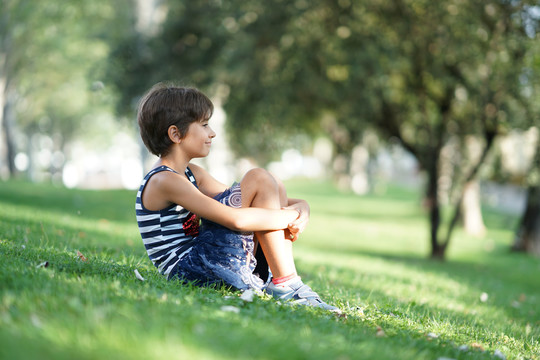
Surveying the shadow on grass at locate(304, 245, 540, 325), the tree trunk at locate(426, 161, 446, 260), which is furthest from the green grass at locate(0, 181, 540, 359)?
the tree trunk at locate(426, 161, 446, 260)

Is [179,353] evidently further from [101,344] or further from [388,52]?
[388,52]

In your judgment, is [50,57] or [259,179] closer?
[259,179]

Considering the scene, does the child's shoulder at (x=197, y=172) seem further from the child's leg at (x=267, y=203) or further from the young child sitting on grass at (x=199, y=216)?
the child's leg at (x=267, y=203)

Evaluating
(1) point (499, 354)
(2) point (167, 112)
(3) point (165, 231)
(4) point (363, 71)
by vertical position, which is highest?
(4) point (363, 71)

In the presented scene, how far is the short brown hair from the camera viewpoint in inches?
148

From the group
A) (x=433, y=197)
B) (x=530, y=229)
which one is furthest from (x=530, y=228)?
(x=433, y=197)

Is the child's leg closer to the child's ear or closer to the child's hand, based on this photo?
the child's hand

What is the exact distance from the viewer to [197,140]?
3.84 meters

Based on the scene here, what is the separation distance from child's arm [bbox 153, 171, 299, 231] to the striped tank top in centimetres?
13

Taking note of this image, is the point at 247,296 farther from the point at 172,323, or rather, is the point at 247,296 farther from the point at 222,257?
the point at 172,323

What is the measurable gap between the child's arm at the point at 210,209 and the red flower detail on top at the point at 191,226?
33 centimetres

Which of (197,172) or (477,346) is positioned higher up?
(197,172)

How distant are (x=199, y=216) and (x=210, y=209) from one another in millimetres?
227

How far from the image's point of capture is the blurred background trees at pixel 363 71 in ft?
35.7
